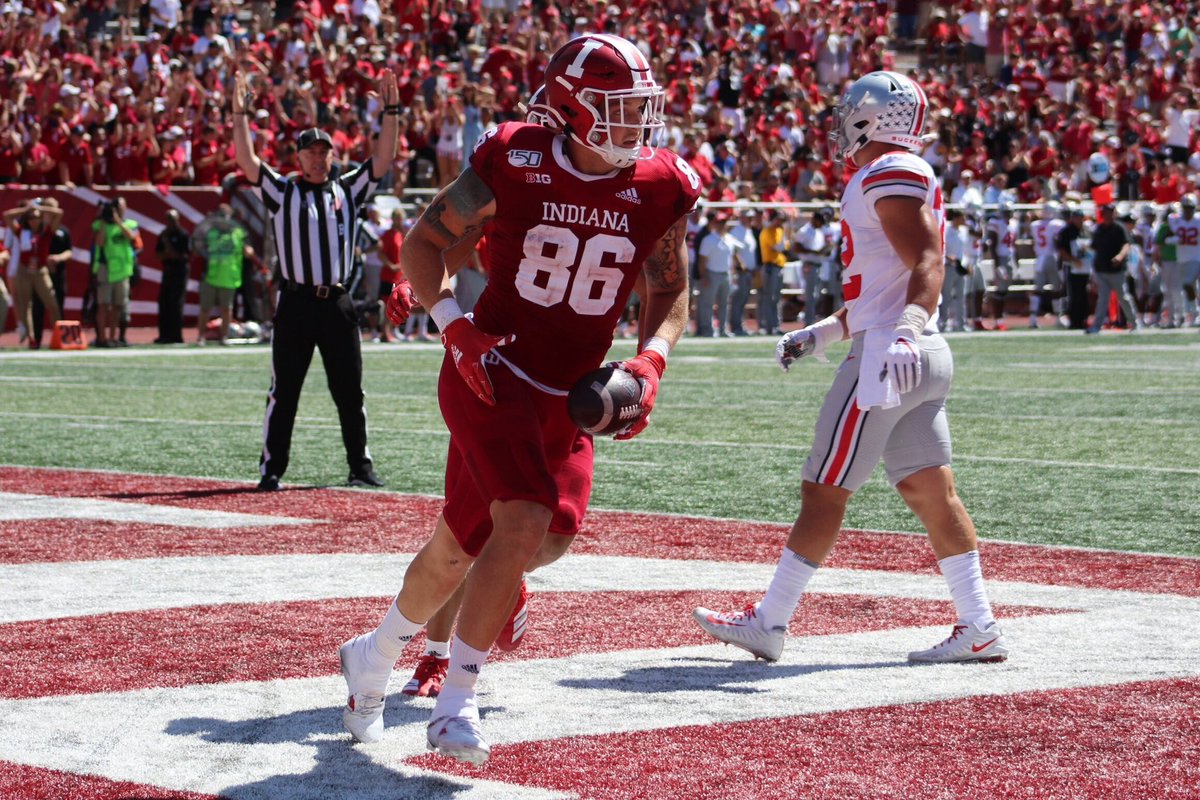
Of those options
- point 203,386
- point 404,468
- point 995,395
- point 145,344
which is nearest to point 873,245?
point 404,468

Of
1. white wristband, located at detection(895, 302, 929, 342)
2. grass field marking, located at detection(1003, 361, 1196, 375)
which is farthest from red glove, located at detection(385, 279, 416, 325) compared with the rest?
grass field marking, located at detection(1003, 361, 1196, 375)

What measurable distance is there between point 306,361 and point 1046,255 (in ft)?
66.3

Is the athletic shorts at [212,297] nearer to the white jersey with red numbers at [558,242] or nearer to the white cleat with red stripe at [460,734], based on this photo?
the white jersey with red numbers at [558,242]

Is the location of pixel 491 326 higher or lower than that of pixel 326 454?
higher

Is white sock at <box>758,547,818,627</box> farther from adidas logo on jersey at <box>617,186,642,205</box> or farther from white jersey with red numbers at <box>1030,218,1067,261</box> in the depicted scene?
white jersey with red numbers at <box>1030,218,1067,261</box>

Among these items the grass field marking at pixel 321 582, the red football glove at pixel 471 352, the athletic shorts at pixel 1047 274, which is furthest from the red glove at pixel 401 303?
the athletic shorts at pixel 1047 274

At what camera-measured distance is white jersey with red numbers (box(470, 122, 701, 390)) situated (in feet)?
14.4

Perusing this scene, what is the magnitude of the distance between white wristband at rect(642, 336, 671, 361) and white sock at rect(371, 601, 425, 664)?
85 centimetres

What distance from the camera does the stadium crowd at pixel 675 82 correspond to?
22.7m

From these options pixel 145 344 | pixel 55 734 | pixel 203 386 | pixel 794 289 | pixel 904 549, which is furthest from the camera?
pixel 794 289

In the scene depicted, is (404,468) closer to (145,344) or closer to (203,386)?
(203,386)

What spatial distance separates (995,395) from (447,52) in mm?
15136

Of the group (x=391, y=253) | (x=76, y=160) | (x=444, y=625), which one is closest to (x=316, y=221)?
(x=444, y=625)

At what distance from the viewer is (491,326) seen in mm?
4504
